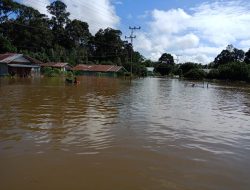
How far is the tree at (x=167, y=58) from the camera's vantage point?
156 metres

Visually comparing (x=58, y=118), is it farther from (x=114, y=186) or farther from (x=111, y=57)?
(x=111, y=57)

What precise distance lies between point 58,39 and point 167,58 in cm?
6916

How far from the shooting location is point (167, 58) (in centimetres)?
15800

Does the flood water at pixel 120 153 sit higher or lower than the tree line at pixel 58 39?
lower

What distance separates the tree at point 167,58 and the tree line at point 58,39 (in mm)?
38396

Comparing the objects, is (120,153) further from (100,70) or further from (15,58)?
(100,70)

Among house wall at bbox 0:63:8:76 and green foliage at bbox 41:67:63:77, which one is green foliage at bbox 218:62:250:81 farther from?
house wall at bbox 0:63:8:76

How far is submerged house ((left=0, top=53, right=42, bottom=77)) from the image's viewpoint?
182 feet

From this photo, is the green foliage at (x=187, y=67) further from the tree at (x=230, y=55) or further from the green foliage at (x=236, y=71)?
the green foliage at (x=236, y=71)

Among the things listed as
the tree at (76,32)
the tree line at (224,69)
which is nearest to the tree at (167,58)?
the tree line at (224,69)

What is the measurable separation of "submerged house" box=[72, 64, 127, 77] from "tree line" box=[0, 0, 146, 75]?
642 centimetres

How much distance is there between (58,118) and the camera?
12648 mm

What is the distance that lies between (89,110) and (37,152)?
763 cm

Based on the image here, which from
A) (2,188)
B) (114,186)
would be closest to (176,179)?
(114,186)
